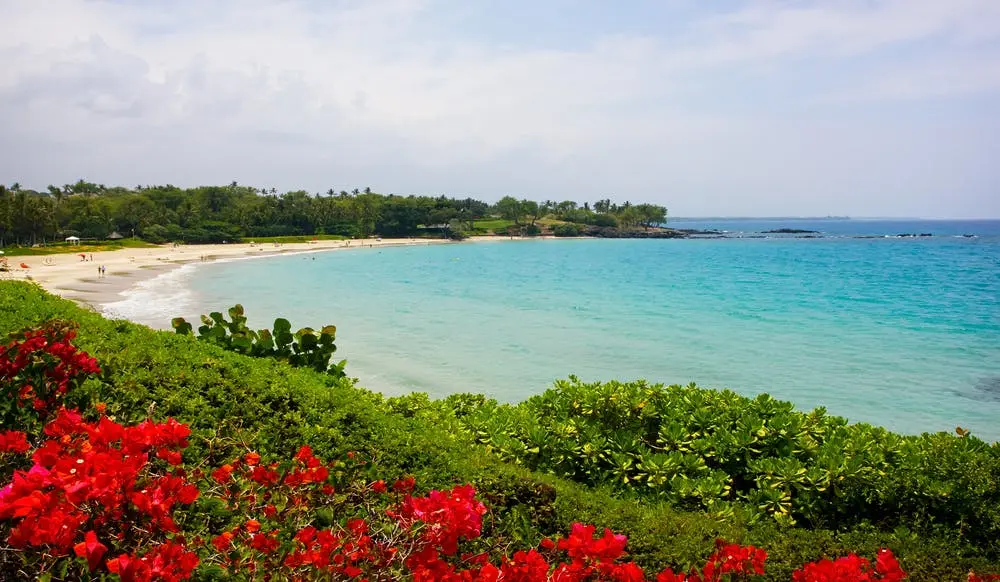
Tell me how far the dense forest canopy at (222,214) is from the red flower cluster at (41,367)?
76349mm

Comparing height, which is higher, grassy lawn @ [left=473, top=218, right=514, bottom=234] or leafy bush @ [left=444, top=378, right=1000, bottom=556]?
grassy lawn @ [left=473, top=218, right=514, bottom=234]

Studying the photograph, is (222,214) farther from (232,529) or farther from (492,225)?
(232,529)

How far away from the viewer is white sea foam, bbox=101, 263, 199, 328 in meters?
21.6

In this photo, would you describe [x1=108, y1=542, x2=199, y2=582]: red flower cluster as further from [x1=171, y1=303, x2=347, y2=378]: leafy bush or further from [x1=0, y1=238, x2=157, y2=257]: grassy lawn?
[x1=0, y1=238, x2=157, y2=257]: grassy lawn

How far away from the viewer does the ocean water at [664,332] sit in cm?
1413

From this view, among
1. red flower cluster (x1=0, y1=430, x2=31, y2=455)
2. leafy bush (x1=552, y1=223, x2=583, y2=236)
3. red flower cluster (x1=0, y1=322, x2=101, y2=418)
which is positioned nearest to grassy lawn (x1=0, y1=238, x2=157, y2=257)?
red flower cluster (x1=0, y1=322, x2=101, y2=418)

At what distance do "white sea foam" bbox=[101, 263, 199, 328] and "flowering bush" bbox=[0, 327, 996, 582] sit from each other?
63.8ft

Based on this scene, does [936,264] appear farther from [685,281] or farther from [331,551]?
[331,551]

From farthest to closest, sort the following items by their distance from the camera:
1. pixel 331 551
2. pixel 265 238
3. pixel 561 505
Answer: pixel 265 238, pixel 561 505, pixel 331 551

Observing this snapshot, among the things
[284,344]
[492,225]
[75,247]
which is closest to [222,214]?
[75,247]

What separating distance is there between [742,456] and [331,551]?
145 inches

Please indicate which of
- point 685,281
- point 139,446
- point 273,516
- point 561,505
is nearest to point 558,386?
point 561,505

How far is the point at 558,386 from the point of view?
20.5 ft

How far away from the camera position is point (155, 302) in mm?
26234
